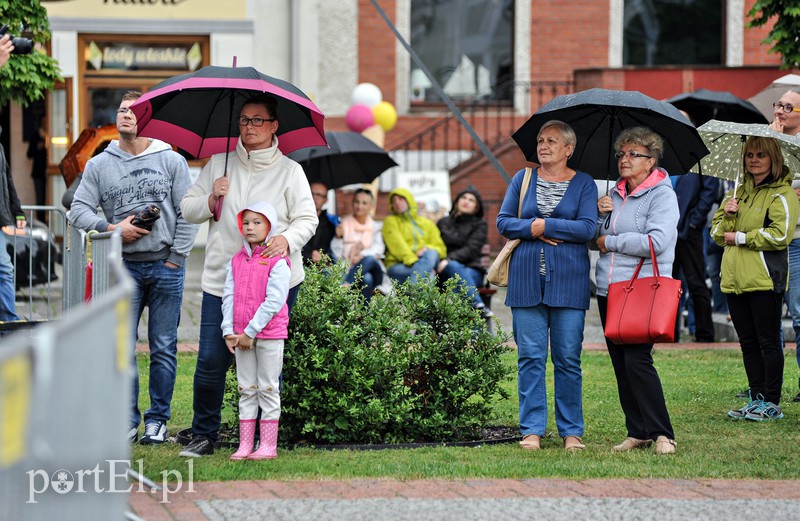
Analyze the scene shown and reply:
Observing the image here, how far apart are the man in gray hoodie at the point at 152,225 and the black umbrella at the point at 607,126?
2115mm

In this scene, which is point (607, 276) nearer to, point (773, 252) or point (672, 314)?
point (672, 314)

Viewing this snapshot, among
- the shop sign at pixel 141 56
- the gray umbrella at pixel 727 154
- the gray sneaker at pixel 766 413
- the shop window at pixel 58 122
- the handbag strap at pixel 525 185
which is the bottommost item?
Answer: the gray sneaker at pixel 766 413

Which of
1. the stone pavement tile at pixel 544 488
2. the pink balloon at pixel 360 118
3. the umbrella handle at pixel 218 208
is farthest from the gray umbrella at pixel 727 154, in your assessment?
the pink balloon at pixel 360 118

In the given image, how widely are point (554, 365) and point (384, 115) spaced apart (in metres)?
14.3

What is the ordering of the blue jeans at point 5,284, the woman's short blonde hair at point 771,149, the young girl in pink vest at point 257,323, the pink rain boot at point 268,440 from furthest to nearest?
the blue jeans at point 5,284
the woman's short blonde hair at point 771,149
the pink rain boot at point 268,440
the young girl in pink vest at point 257,323

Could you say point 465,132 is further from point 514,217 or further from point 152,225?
point 152,225

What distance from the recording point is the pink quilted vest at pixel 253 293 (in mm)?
6258

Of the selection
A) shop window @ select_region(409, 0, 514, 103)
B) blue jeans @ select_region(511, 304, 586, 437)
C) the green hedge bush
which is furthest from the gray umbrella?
shop window @ select_region(409, 0, 514, 103)

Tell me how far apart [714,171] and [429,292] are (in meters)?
2.39

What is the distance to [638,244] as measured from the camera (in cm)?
669

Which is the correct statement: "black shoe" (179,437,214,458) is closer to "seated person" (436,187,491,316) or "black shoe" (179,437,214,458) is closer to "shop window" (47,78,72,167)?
"seated person" (436,187,491,316)

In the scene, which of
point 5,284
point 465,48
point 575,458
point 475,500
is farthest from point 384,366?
point 465,48

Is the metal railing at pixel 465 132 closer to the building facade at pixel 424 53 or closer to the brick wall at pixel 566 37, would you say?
the building facade at pixel 424 53

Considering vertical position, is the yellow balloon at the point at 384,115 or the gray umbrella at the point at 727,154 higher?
the yellow balloon at the point at 384,115
